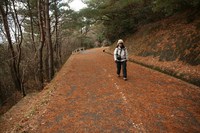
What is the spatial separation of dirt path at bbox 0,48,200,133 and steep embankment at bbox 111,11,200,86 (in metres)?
1.34

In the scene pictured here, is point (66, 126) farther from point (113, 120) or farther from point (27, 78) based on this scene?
point (27, 78)

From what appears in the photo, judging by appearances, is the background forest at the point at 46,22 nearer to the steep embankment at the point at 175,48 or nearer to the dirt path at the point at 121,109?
the steep embankment at the point at 175,48

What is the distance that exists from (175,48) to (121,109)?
735cm

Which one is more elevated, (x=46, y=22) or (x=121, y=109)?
(x=46, y=22)

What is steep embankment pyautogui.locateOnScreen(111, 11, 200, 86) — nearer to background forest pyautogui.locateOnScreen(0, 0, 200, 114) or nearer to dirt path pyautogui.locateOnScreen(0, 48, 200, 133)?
background forest pyautogui.locateOnScreen(0, 0, 200, 114)

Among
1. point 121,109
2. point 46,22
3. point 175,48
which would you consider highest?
point 46,22

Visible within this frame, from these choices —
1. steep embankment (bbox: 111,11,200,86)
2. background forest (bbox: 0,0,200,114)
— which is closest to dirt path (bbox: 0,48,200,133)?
steep embankment (bbox: 111,11,200,86)

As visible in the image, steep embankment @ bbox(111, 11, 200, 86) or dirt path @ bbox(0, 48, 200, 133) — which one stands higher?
steep embankment @ bbox(111, 11, 200, 86)

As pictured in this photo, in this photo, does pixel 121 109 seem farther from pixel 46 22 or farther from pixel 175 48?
pixel 46 22

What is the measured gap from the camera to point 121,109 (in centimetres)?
530

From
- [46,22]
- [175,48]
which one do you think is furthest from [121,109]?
[46,22]

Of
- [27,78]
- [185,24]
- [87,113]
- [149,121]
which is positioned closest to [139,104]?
[149,121]

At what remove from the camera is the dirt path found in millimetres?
4363

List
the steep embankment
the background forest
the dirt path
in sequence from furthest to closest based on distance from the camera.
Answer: the background forest
the steep embankment
the dirt path
